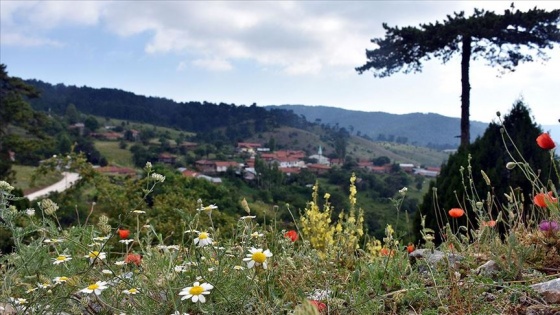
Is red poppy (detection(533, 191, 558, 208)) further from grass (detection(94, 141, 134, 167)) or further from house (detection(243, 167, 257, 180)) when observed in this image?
grass (detection(94, 141, 134, 167))

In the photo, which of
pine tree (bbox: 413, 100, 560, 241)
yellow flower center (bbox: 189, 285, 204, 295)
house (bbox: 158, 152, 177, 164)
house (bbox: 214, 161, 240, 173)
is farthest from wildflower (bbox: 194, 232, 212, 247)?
house (bbox: 158, 152, 177, 164)

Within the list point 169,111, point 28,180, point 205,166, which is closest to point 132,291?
point 28,180

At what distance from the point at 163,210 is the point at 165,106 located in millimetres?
123170

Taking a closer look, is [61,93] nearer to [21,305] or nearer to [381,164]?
[381,164]

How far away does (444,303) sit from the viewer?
2045 millimetres

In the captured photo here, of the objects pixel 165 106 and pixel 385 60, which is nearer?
pixel 385 60

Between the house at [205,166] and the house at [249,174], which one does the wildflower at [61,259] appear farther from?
the house at [205,166]

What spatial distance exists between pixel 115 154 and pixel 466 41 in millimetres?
63353

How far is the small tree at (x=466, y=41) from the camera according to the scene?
17.5 m

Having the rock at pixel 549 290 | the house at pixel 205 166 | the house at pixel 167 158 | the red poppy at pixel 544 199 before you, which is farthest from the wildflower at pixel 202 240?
the house at pixel 167 158

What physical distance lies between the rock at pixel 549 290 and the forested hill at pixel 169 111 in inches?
4458

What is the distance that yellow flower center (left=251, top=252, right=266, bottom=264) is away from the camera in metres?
1.70

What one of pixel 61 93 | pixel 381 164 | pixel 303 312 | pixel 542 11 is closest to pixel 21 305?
pixel 303 312

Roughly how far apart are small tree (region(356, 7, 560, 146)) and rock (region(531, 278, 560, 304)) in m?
15.6
